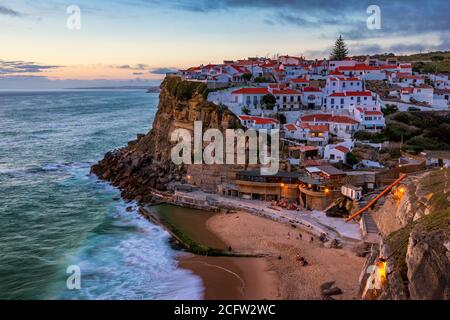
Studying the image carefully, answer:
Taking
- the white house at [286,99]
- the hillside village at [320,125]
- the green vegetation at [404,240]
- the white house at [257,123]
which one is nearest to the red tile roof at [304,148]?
the hillside village at [320,125]

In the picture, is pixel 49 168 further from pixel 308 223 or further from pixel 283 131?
pixel 308 223

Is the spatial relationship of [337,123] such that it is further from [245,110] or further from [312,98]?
[245,110]

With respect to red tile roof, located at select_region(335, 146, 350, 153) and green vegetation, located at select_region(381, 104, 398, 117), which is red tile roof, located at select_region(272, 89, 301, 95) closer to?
green vegetation, located at select_region(381, 104, 398, 117)

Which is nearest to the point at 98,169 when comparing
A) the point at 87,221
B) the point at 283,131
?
the point at 87,221

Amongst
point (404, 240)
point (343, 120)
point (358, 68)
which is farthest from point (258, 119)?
point (404, 240)

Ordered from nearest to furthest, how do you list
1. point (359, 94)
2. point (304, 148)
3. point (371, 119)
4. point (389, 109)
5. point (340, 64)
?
point (304, 148) < point (371, 119) < point (389, 109) < point (359, 94) < point (340, 64)

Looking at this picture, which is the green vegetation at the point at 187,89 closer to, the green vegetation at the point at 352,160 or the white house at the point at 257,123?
the white house at the point at 257,123

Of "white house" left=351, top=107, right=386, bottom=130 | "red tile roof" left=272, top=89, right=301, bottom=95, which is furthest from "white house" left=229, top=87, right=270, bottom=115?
"white house" left=351, top=107, right=386, bottom=130

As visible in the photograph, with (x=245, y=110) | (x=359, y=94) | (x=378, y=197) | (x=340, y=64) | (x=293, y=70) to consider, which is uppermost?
(x=340, y=64)
